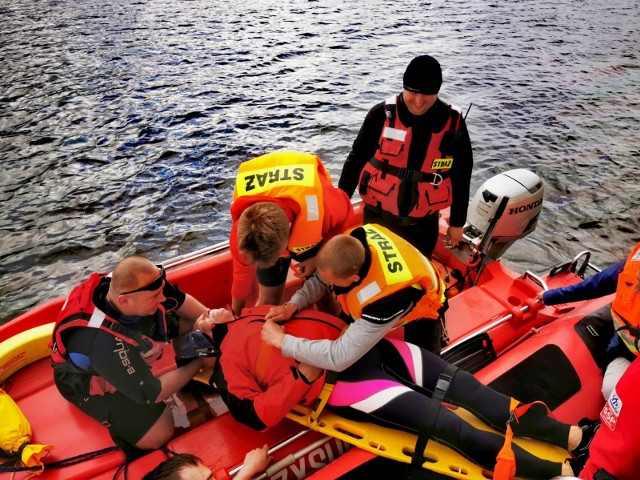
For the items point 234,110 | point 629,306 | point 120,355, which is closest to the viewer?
point 120,355

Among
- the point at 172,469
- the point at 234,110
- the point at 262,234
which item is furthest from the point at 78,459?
the point at 234,110

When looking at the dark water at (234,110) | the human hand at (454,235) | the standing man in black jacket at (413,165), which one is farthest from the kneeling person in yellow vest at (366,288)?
the dark water at (234,110)

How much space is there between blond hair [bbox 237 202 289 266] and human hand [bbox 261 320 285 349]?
0.34m

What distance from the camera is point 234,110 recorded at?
7.93m

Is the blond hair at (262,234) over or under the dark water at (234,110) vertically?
over

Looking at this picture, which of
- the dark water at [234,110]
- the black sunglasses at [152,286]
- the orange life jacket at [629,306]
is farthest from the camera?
the dark water at [234,110]

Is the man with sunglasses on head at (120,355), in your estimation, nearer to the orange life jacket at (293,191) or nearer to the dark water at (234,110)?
the orange life jacket at (293,191)

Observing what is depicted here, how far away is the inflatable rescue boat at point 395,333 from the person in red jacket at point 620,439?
15.0 inches

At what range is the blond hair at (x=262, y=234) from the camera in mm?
1828

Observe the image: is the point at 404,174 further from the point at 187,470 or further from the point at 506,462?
the point at 187,470

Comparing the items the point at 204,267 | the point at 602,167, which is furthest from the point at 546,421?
the point at 602,167

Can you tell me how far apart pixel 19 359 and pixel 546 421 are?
2728 mm

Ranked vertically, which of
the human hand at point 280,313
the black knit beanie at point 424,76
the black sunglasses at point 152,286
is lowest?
the human hand at point 280,313

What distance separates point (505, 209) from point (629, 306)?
3.45 ft
